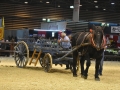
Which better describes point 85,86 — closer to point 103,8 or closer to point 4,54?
point 4,54

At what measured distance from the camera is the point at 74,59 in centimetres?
1319

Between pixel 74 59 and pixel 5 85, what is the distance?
414 centimetres

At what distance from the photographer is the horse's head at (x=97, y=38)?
38.0ft

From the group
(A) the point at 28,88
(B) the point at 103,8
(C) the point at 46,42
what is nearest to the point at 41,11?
(B) the point at 103,8

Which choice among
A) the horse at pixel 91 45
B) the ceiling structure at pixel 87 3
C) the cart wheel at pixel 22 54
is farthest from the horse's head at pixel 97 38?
the ceiling structure at pixel 87 3

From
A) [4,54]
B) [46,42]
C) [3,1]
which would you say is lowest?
[4,54]

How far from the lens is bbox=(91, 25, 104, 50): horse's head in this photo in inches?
456

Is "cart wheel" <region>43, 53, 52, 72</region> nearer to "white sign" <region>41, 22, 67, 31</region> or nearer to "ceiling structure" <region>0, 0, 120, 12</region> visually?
"white sign" <region>41, 22, 67, 31</region>

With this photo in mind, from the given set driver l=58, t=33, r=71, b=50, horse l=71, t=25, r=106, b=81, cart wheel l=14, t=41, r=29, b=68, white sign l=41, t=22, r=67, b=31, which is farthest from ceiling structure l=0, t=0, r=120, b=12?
horse l=71, t=25, r=106, b=81

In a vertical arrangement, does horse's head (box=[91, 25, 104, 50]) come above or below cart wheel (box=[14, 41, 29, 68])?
above

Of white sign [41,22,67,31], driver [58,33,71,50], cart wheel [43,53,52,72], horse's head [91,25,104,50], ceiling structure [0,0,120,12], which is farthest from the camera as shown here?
ceiling structure [0,0,120,12]

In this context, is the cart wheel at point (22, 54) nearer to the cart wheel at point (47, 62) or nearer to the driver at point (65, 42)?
the cart wheel at point (47, 62)

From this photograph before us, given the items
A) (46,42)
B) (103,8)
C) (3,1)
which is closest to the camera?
(46,42)

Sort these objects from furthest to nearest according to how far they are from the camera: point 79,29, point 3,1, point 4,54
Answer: point 3,1 < point 79,29 < point 4,54
